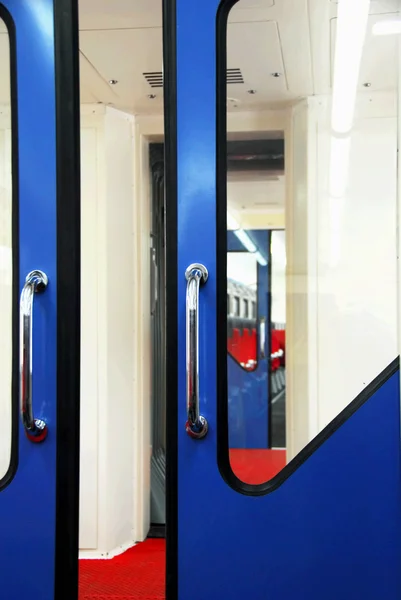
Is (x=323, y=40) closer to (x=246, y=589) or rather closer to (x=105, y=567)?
(x=246, y=589)

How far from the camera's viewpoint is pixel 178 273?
1.56 m

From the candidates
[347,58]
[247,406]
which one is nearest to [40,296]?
[347,58]

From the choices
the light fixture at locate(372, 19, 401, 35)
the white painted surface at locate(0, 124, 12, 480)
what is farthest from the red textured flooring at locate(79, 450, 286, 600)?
the light fixture at locate(372, 19, 401, 35)

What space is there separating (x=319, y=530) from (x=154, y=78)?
7.37ft

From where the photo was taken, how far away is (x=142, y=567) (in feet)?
9.14

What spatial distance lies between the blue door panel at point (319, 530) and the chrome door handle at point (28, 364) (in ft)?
1.42

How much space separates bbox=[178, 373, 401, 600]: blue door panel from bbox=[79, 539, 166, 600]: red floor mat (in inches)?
36.6

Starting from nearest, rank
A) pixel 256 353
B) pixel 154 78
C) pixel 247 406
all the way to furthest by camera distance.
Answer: pixel 247 406
pixel 154 78
pixel 256 353

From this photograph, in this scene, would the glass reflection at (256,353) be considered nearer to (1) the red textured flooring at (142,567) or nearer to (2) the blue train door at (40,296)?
(1) the red textured flooring at (142,567)

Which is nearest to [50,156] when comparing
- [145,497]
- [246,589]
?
[246,589]

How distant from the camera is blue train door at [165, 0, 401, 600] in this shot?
1.51 meters

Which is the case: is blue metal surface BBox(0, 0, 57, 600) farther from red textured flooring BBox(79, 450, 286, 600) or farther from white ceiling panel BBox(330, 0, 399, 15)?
white ceiling panel BBox(330, 0, 399, 15)

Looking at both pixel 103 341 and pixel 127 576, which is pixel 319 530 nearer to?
pixel 127 576

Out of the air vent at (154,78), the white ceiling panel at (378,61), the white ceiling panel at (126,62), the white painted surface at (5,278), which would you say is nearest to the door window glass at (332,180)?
the white ceiling panel at (378,61)
